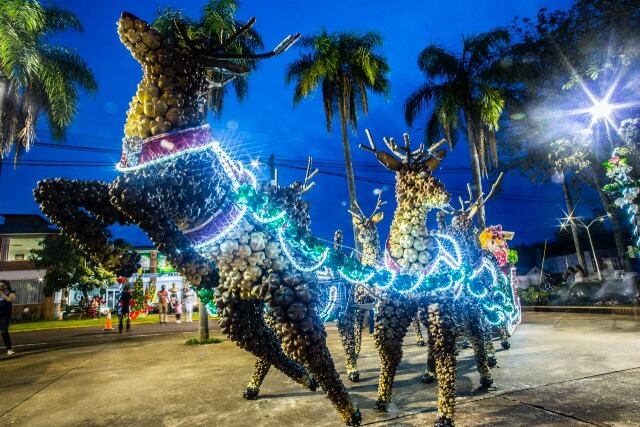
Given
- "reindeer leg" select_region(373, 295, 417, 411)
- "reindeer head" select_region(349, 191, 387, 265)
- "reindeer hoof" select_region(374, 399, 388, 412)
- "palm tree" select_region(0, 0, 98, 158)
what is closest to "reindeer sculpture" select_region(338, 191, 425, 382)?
"reindeer head" select_region(349, 191, 387, 265)

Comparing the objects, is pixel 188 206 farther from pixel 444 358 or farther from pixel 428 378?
pixel 428 378

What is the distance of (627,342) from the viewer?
22.7 feet

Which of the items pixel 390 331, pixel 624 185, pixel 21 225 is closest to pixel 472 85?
pixel 624 185

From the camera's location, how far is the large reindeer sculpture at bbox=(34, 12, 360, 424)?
2.49 meters

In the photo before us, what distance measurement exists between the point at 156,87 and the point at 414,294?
301 cm

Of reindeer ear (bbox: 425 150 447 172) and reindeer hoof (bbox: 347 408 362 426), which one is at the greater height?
reindeer ear (bbox: 425 150 447 172)

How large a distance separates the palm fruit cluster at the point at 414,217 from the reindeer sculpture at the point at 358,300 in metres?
0.38

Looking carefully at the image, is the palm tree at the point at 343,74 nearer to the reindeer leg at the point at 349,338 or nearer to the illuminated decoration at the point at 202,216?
the reindeer leg at the point at 349,338

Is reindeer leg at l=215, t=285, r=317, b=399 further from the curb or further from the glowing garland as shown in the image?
the curb

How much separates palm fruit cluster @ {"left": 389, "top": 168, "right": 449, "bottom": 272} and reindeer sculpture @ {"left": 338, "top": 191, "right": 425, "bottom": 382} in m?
0.38

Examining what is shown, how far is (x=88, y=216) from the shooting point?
2564 millimetres

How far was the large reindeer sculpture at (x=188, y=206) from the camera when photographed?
98.1 inches

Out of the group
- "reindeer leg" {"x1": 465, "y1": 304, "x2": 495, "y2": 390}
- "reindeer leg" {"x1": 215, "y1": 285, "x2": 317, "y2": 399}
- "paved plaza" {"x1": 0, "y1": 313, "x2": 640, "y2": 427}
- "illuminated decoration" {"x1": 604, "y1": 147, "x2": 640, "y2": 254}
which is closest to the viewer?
"reindeer leg" {"x1": 215, "y1": 285, "x2": 317, "y2": 399}

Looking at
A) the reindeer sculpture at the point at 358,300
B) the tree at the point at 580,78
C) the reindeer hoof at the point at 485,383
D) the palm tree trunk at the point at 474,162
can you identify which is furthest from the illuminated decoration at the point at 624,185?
the reindeer hoof at the point at 485,383
